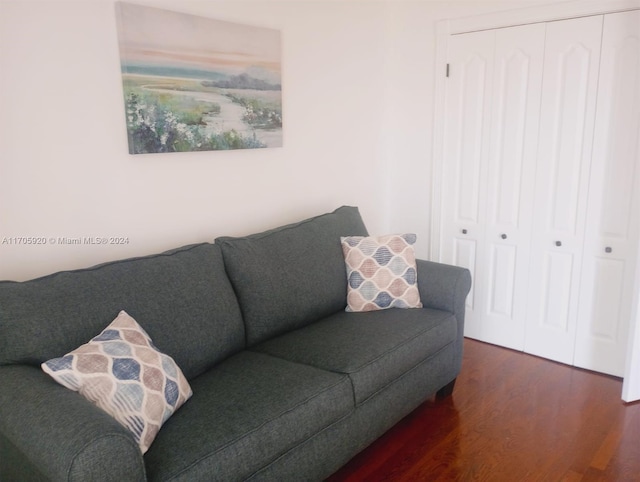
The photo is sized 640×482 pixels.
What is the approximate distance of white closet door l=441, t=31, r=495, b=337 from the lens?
321 centimetres

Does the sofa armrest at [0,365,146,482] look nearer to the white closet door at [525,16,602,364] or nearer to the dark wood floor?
the dark wood floor

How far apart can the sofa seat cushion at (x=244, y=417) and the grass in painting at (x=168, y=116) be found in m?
1.03

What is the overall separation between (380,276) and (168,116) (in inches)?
49.8

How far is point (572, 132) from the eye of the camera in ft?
9.56

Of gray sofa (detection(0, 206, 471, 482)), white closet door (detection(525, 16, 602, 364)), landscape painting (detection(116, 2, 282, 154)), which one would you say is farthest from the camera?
white closet door (detection(525, 16, 602, 364))

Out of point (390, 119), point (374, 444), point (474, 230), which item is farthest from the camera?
point (390, 119)

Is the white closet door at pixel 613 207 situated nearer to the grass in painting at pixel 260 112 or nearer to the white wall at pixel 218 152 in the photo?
the white wall at pixel 218 152

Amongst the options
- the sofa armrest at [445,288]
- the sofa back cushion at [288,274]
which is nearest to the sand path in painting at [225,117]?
the sofa back cushion at [288,274]

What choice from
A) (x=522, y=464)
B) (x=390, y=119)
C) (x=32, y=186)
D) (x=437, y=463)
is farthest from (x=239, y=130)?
(x=522, y=464)

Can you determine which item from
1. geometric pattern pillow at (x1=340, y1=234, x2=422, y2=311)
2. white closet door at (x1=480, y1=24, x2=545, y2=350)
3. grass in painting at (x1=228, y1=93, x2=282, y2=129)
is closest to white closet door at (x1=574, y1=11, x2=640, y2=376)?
white closet door at (x1=480, y1=24, x2=545, y2=350)

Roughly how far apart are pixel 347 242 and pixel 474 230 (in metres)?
1.03

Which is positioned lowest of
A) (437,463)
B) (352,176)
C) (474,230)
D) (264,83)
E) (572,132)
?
(437,463)

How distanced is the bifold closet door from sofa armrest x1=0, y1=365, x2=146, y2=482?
2525 mm

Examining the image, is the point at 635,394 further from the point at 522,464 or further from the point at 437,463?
the point at 437,463
